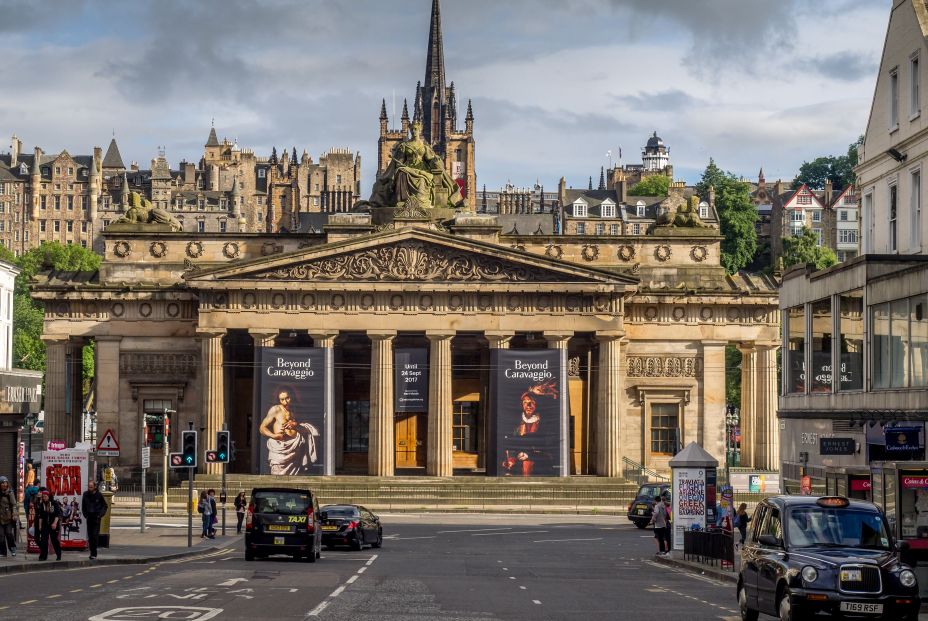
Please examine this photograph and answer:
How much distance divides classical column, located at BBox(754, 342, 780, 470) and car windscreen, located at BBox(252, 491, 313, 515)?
46.3m

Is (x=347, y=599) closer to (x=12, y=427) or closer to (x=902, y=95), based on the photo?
(x=902, y=95)

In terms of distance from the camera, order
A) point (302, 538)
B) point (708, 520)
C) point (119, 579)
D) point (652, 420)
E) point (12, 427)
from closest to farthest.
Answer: point (119, 579) < point (302, 538) < point (708, 520) < point (12, 427) < point (652, 420)

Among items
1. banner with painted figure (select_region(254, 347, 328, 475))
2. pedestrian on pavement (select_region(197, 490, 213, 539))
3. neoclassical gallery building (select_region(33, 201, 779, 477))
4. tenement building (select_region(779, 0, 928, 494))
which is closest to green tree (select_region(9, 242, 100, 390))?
neoclassical gallery building (select_region(33, 201, 779, 477))

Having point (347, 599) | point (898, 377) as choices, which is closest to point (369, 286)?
point (898, 377)

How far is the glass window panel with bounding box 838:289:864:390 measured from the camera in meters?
46.2

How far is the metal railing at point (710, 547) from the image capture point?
44.2 m

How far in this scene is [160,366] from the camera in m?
89.3

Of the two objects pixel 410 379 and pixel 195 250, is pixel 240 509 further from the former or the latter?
pixel 195 250

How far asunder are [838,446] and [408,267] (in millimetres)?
42021

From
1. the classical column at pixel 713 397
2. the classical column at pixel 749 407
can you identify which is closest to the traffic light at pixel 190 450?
the classical column at pixel 713 397

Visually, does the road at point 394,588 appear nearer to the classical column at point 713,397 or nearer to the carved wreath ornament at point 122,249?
the classical column at point 713,397

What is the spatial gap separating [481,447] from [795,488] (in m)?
41.7

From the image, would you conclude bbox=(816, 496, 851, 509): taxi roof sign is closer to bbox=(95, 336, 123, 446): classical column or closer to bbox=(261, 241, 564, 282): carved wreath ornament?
bbox=(261, 241, 564, 282): carved wreath ornament

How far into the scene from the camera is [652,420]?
89.8 meters
